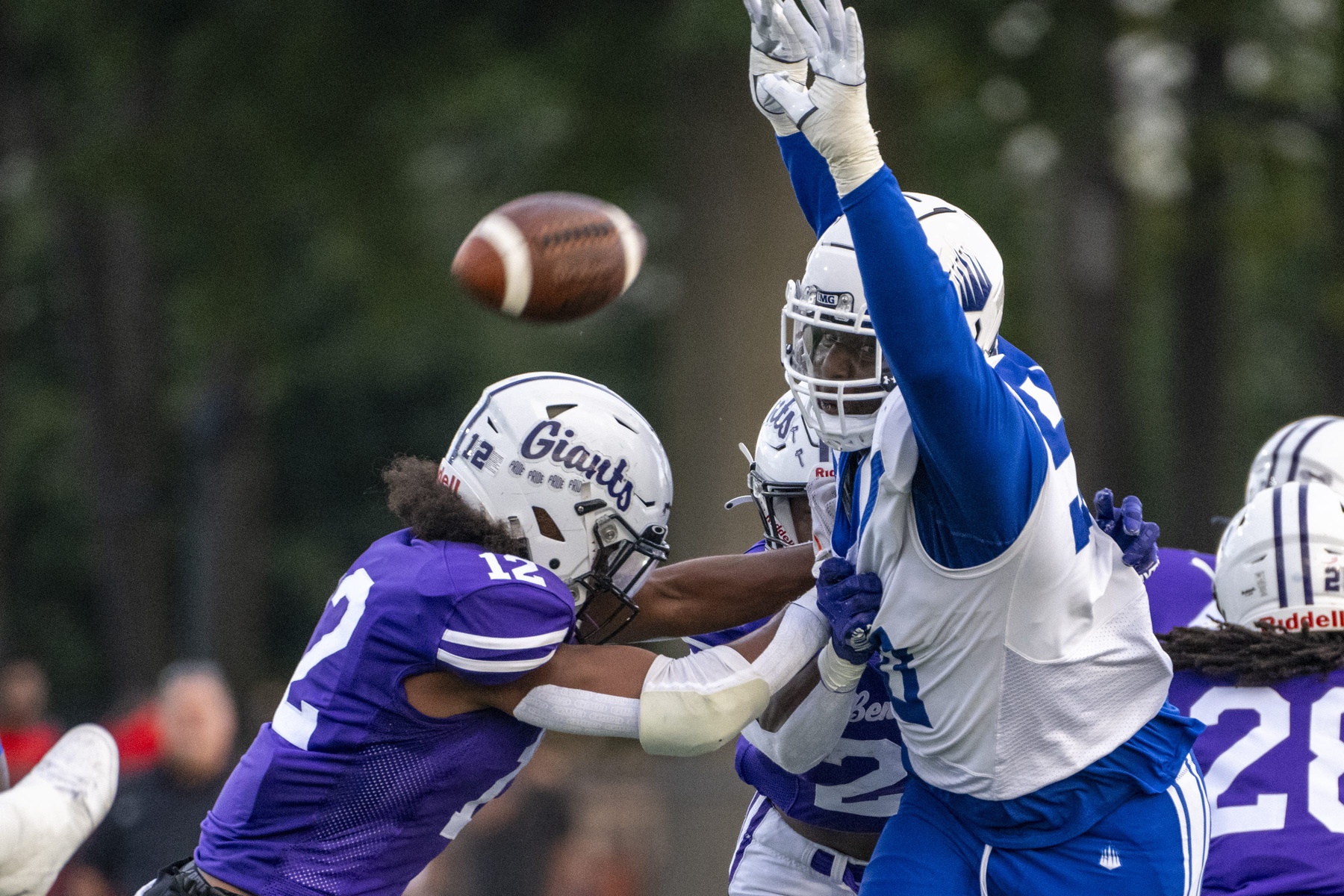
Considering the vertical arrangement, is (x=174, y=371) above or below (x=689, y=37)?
below

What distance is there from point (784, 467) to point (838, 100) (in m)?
1.35

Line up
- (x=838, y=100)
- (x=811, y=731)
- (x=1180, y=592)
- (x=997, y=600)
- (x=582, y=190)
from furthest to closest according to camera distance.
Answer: (x=582, y=190)
(x=1180, y=592)
(x=811, y=731)
(x=997, y=600)
(x=838, y=100)

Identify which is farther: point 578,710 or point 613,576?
point 613,576

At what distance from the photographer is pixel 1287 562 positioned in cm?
402

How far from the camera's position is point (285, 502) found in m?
21.5

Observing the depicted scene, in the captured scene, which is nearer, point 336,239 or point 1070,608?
point 1070,608

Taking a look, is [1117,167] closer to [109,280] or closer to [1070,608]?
[109,280]

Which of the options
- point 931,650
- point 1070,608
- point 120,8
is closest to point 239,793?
point 931,650

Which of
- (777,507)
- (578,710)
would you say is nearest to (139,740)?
(777,507)

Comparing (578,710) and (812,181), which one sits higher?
(812,181)

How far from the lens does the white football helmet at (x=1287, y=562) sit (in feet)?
13.0

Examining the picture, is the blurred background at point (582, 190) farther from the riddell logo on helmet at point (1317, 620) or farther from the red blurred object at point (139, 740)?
the riddell logo on helmet at point (1317, 620)

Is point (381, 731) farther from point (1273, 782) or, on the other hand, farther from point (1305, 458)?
point (1305, 458)

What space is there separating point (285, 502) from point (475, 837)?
13716 millimetres
